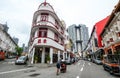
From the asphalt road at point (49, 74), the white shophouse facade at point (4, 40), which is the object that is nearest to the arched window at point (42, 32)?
the asphalt road at point (49, 74)

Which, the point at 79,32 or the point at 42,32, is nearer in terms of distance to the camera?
the point at 42,32

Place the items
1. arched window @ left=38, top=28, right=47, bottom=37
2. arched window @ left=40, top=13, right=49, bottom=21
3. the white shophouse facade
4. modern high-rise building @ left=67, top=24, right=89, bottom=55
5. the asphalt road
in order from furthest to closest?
modern high-rise building @ left=67, top=24, right=89, bottom=55 → the white shophouse facade → arched window @ left=40, top=13, right=49, bottom=21 → arched window @ left=38, top=28, right=47, bottom=37 → the asphalt road

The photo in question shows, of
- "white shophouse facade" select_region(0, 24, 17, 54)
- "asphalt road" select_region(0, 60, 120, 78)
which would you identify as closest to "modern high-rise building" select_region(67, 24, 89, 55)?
"white shophouse facade" select_region(0, 24, 17, 54)

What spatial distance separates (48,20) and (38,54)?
306 inches

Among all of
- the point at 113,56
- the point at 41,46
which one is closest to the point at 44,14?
Result: the point at 41,46

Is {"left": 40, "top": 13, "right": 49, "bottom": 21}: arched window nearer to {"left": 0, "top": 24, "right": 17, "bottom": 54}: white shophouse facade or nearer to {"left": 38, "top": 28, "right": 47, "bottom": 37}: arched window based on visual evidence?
{"left": 38, "top": 28, "right": 47, "bottom": 37}: arched window

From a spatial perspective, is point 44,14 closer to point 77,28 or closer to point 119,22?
point 119,22

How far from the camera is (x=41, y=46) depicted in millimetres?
22172

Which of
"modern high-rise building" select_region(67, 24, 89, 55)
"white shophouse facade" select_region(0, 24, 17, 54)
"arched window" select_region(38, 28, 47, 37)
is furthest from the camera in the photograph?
"modern high-rise building" select_region(67, 24, 89, 55)

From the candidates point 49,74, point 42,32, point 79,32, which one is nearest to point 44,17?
point 42,32

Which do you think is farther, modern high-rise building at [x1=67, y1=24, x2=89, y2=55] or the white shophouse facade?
modern high-rise building at [x1=67, y1=24, x2=89, y2=55]

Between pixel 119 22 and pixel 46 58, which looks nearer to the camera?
pixel 119 22

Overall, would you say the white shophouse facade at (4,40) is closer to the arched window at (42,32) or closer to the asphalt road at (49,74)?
the arched window at (42,32)

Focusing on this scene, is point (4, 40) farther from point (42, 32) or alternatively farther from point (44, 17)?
point (44, 17)
